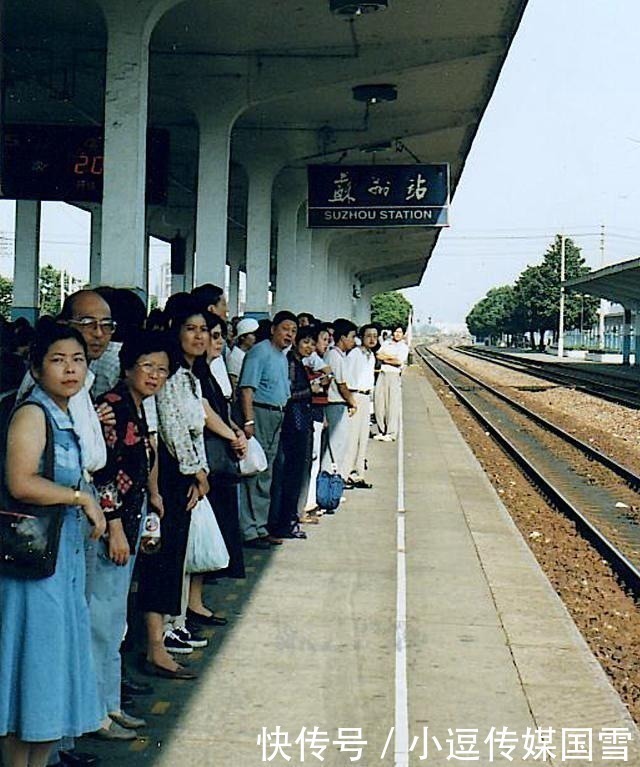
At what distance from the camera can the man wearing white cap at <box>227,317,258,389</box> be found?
913cm

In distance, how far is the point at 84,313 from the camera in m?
4.73

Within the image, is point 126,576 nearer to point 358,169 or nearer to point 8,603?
point 8,603

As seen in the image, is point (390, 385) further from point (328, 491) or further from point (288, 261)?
point (328, 491)

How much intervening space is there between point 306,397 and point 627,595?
2.86 meters

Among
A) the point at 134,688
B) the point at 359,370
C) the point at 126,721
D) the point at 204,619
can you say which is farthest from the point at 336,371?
the point at 126,721

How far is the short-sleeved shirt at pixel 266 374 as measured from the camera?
798 cm

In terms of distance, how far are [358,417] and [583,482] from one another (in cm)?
459

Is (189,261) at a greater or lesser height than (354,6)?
lesser

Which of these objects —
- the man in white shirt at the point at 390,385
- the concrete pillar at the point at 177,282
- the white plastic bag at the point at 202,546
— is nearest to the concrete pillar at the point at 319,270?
the concrete pillar at the point at 177,282

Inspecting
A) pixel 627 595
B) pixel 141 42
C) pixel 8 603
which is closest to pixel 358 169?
pixel 141 42

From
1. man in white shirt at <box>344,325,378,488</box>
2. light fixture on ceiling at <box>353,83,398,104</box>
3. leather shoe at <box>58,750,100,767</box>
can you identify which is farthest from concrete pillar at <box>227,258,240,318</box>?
leather shoe at <box>58,750,100,767</box>

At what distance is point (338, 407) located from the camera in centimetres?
1101

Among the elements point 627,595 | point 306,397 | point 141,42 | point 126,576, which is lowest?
point 627,595

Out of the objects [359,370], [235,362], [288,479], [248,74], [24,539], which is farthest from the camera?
[248,74]
